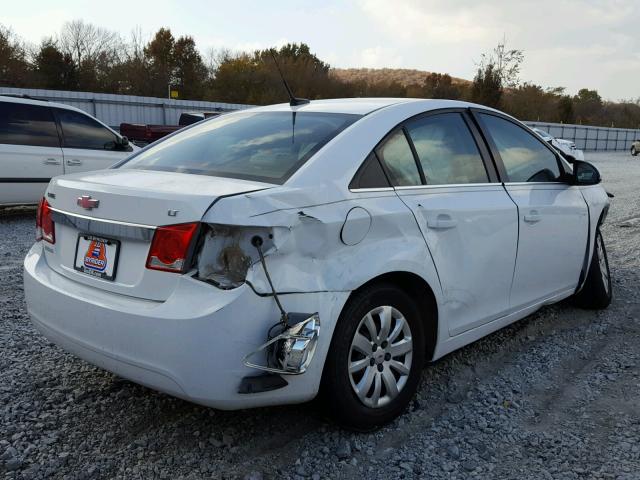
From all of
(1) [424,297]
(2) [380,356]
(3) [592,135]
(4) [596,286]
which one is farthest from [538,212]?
(3) [592,135]

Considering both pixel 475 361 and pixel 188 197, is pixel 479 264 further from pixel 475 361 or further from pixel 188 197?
pixel 188 197

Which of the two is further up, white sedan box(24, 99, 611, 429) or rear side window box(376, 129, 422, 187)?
rear side window box(376, 129, 422, 187)

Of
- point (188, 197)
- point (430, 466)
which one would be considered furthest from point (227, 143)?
point (430, 466)

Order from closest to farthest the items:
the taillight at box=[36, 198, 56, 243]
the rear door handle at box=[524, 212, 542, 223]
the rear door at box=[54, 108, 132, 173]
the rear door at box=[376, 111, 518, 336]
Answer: the taillight at box=[36, 198, 56, 243] < the rear door at box=[376, 111, 518, 336] < the rear door handle at box=[524, 212, 542, 223] < the rear door at box=[54, 108, 132, 173]

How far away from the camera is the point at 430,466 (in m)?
2.69

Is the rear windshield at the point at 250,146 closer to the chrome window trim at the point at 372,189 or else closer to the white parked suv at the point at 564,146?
the chrome window trim at the point at 372,189

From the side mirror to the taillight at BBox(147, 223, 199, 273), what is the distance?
9.78ft

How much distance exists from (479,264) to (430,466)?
1170 mm

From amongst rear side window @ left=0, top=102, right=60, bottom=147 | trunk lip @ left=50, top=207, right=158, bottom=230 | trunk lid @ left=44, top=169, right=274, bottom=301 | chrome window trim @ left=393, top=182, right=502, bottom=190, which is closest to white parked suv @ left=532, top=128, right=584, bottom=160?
rear side window @ left=0, top=102, right=60, bottom=147

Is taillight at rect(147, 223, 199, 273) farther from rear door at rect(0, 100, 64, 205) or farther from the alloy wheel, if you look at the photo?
rear door at rect(0, 100, 64, 205)

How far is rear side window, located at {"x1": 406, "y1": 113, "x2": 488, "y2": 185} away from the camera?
10.7ft

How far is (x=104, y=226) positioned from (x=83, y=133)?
7087 mm

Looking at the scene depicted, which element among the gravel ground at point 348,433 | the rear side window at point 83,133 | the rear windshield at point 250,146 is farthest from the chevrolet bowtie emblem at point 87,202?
the rear side window at point 83,133

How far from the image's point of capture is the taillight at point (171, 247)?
2.38 m
